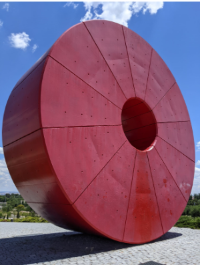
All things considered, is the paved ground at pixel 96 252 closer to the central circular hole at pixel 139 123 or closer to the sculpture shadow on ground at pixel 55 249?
the sculpture shadow on ground at pixel 55 249

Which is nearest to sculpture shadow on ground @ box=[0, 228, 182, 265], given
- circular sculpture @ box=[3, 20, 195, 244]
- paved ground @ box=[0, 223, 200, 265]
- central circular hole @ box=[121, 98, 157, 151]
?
paved ground @ box=[0, 223, 200, 265]

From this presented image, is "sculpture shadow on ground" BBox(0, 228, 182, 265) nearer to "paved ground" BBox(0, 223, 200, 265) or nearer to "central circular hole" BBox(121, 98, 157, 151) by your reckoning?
"paved ground" BBox(0, 223, 200, 265)

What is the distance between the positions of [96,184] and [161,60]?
534 centimetres

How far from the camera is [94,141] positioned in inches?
217

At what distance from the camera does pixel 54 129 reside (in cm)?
483

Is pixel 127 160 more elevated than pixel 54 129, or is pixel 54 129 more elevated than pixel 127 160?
pixel 54 129

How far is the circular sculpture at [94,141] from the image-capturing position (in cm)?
493

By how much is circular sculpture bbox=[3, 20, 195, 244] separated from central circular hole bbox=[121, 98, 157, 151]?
0.04 metres

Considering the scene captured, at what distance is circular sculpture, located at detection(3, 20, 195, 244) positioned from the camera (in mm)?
4930

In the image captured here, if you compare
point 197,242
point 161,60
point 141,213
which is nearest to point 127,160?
point 141,213

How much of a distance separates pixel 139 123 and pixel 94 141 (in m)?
2.87

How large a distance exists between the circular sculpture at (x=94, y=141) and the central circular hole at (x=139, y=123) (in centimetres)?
4

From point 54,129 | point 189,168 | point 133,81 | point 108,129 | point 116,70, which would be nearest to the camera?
point 54,129

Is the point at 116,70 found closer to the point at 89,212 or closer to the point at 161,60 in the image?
the point at 161,60
